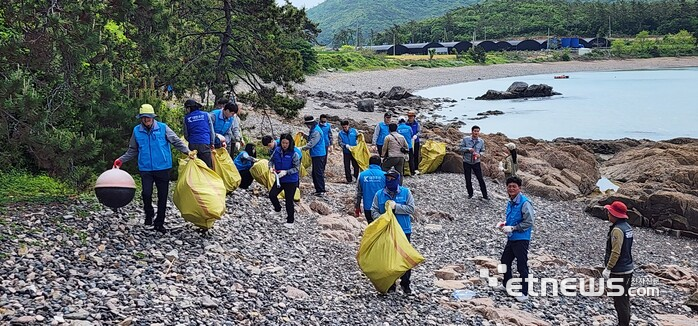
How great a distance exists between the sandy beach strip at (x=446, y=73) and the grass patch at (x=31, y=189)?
37333mm

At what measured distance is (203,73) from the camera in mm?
19922

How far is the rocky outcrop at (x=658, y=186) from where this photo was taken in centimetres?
1673

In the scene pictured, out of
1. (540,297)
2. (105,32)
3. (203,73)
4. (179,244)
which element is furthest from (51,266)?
(203,73)

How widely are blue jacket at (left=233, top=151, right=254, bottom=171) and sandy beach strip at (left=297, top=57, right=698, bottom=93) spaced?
3406 cm

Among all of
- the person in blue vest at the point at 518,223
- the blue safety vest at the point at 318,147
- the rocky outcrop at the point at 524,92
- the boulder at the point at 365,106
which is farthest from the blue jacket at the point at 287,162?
the rocky outcrop at the point at 524,92

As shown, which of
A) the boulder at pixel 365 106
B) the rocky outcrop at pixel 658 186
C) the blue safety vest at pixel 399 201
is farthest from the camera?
the boulder at pixel 365 106

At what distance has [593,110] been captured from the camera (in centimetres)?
5619

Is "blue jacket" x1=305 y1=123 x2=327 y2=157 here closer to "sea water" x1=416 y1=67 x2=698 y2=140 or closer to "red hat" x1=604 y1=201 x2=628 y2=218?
"red hat" x1=604 y1=201 x2=628 y2=218

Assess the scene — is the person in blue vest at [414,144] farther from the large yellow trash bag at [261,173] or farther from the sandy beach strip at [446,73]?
the sandy beach strip at [446,73]

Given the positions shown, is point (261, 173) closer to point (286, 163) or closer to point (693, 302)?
point (286, 163)

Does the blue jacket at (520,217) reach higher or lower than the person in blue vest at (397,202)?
lower

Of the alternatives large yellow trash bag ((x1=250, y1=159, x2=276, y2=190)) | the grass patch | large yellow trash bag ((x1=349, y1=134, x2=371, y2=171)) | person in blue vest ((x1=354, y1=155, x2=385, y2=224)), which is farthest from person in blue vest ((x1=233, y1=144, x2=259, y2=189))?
person in blue vest ((x1=354, y1=155, x2=385, y2=224))

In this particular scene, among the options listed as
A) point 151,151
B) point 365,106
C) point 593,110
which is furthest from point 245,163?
point 593,110

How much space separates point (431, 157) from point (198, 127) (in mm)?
10327
